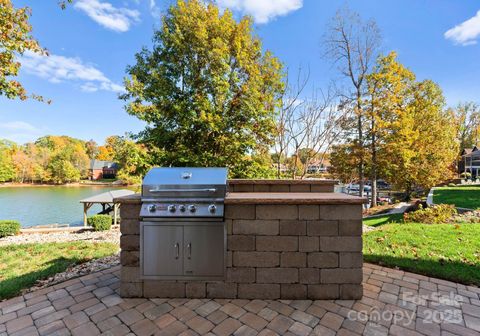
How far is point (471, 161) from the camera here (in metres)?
32.6

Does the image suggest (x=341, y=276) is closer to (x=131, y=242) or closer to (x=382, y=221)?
(x=131, y=242)

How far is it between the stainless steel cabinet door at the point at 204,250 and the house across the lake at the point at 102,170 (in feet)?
176

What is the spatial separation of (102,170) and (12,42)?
5285 cm

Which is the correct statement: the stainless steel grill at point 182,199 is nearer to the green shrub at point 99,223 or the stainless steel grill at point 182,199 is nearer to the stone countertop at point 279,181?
the stone countertop at point 279,181

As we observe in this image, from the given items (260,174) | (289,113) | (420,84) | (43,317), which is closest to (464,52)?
(420,84)

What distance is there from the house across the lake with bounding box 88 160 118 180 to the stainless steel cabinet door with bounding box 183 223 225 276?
2116 inches

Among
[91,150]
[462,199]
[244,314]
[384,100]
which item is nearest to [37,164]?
[91,150]

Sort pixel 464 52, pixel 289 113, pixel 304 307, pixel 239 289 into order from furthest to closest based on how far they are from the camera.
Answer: pixel 464 52
pixel 289 113
pixel 239 289
pixel 304 307

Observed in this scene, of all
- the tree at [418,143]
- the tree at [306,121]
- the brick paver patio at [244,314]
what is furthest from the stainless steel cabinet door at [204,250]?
the tree at [418,143]

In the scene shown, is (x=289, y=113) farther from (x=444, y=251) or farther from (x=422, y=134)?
(x=422, y=134)

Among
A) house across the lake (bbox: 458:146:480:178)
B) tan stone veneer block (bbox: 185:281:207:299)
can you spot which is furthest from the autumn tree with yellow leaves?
house across the lake (bbox: 458:146:480:178)

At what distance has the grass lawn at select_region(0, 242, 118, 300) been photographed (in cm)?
284

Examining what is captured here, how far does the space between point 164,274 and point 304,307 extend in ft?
4.92

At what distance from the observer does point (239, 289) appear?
2375mm
